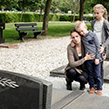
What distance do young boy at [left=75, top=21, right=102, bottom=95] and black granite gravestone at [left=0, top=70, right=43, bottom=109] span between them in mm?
2035

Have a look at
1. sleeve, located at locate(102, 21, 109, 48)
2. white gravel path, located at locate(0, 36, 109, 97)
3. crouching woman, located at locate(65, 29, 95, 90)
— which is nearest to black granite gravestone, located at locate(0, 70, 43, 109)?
→ crouching woman, located at locate(65, 29, 95, 90)

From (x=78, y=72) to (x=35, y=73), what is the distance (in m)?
2.27

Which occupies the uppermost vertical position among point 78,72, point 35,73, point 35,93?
point 35,93

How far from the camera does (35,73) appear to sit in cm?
644

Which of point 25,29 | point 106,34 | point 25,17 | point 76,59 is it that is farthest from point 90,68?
point 25,17

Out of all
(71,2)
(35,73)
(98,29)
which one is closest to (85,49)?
(98,29)

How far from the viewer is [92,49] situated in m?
4.21

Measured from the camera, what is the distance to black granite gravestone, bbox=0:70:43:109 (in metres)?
2.14

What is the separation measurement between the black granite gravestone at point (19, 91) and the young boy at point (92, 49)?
2.04m

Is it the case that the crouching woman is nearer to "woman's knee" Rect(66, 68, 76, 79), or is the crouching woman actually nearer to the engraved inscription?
"woman's knee" Rect(66, 68, 76, 79)

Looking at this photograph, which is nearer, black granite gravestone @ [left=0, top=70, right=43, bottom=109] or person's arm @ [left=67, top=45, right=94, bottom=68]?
black granite gravestone @ [left=0, top=70, right=43, bottom=109]

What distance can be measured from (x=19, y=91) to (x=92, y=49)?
223 cm

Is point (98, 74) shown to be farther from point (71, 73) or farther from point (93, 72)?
point (71, 73)

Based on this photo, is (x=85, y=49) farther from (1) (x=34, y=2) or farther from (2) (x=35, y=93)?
(1) (x=34, y=2)
